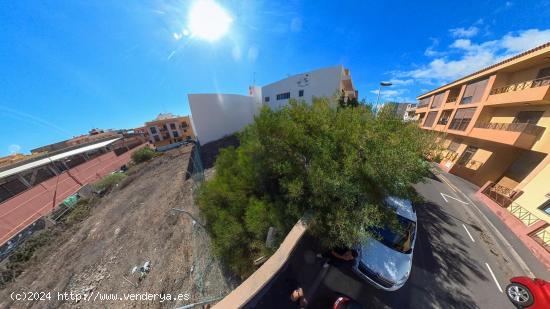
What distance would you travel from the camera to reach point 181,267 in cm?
594

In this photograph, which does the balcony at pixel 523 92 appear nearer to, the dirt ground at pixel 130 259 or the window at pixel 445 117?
the window at pixel 445 117

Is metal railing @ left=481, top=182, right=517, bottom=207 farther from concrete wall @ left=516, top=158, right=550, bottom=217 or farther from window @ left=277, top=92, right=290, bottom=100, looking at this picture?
window @ left=277, top=92, right=290, bottom=100

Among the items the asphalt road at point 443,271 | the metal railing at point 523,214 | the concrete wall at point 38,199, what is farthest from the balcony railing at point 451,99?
the concrete wall at point 38,199

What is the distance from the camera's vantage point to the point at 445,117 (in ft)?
52.0

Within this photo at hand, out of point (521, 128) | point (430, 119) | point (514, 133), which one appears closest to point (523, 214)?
point (514, 133)

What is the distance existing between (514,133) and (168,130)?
160 feet

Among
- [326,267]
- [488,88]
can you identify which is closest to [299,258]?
[326,267]

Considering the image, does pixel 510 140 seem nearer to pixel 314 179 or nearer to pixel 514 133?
pixel 514 133

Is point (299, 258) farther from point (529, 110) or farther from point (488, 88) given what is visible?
point (488, 88)

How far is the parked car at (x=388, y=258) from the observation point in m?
3.88

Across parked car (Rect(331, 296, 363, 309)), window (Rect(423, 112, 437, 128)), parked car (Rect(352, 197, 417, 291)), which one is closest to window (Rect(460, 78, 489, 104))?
window (Rect(423, 112, 437, 128))

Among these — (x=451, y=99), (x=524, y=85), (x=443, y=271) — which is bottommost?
(x=443, y=271)

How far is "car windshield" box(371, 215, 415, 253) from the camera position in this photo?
434 cm

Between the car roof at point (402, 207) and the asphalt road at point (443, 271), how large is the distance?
94 cm
